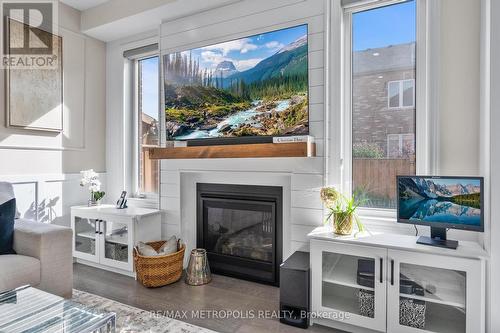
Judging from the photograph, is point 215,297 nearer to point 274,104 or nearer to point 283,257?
point 283,257

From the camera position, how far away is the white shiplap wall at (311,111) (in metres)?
2.51

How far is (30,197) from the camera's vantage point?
302cm

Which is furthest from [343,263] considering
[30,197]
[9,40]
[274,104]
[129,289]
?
[9,40]

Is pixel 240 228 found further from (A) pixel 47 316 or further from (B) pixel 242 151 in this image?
(A) pixel 47 316

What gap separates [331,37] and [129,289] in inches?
109

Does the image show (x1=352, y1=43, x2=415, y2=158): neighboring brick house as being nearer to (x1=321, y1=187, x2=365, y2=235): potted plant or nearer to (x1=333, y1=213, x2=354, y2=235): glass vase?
(x1=321, y1=187, x2=365, y2=235): potted plant

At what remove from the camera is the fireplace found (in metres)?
2.84

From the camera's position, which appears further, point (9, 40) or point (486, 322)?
point (9, 40)

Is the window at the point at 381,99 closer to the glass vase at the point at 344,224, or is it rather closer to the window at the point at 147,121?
the glass vase at the point at 344,224

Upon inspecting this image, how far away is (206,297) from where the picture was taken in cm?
257

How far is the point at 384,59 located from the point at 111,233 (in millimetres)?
3000

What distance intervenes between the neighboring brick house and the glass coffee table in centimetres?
217

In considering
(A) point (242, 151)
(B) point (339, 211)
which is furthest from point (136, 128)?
(B) point (339, 211)

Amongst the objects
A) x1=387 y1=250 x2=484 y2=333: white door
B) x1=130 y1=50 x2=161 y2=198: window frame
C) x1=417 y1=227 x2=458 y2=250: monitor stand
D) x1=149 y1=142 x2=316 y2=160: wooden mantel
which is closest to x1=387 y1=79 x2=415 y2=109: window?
x1=149 y1=142 x2=316 y2=160: wooden mantel
